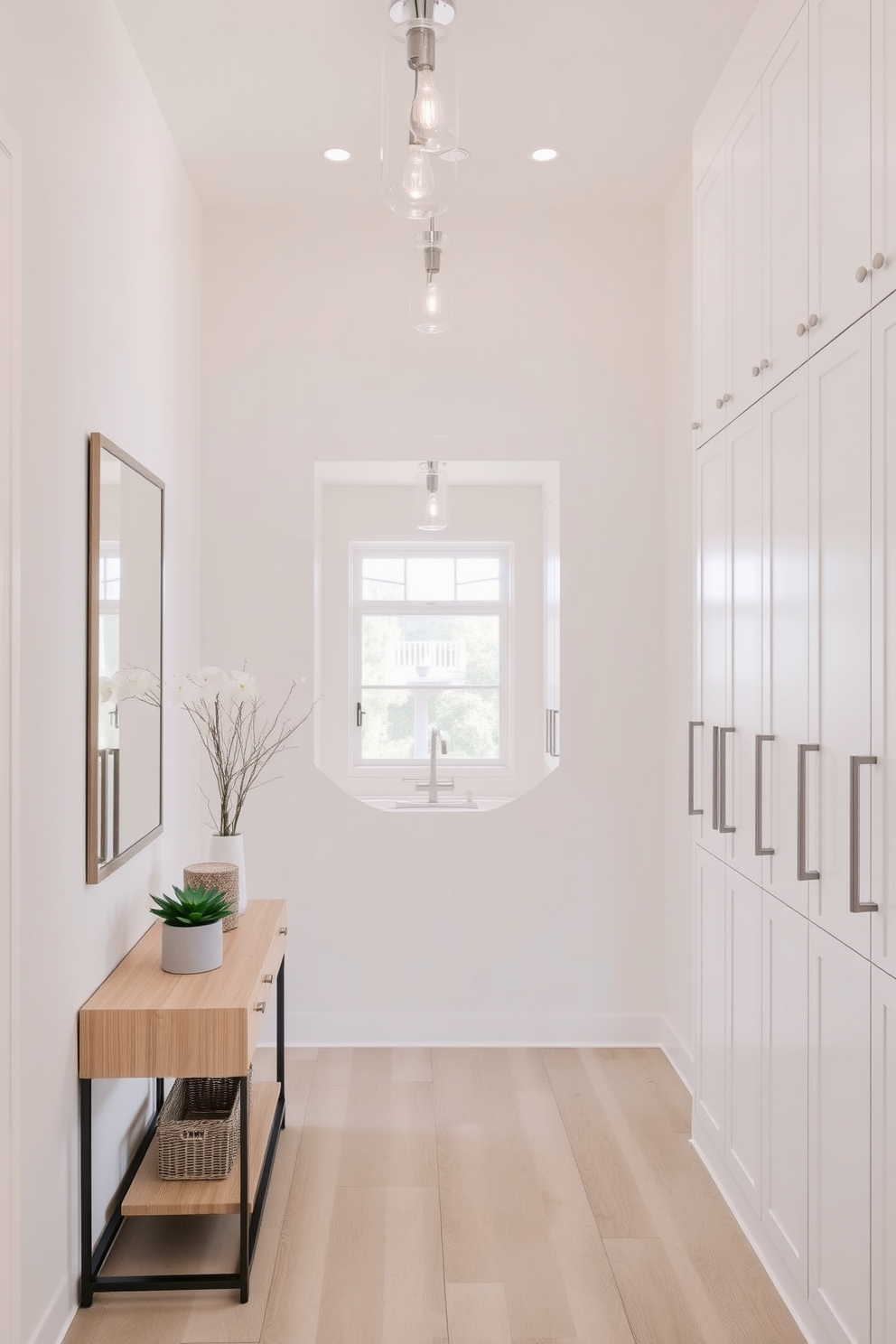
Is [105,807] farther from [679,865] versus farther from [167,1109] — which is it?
[679,865]

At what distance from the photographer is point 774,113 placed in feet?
7.07

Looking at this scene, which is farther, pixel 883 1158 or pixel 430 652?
pixel 430 652

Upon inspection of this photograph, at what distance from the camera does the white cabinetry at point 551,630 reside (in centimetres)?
402

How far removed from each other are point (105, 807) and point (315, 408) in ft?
5.97

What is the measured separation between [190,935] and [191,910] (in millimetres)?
56

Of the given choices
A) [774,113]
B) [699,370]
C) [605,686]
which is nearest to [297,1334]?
[605,686]

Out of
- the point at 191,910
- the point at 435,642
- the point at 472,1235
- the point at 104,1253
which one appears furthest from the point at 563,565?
the point at 104,1253

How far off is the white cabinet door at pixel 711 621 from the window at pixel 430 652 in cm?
193

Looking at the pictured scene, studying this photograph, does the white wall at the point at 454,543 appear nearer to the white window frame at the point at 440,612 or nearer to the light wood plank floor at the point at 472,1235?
the white window frame at the point at 440,612

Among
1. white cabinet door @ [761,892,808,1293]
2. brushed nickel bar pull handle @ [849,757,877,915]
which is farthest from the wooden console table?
brushed nickel bar pull handle @ [849,757,877,915]

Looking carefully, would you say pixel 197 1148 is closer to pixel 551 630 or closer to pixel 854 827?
pixel 854 827

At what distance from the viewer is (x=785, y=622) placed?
82.2 inches

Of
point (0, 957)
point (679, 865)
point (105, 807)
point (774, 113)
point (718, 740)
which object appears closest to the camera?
point (0, 957)

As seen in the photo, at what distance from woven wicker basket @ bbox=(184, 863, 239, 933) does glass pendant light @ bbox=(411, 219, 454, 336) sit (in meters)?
1.70
